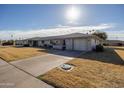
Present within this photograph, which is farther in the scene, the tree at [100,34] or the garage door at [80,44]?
the tree at [100,34]

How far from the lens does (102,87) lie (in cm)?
388

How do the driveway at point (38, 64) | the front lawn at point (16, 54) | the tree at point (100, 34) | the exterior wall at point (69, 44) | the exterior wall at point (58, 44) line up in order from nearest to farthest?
the driveway at point (38, 64), the front lawn at point (16, 54), the exterior wall at point (69, 44), the exterior wall at point (58, 44), the tree at point (100, 34)

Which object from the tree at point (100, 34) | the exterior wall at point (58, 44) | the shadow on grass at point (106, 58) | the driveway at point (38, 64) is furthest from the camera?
the tree at point (100, 34)

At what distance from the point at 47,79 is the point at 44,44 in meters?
22.5

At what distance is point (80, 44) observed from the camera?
52.7 ft

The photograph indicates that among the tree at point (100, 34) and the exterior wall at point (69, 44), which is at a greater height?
the tree at point (100, 34)

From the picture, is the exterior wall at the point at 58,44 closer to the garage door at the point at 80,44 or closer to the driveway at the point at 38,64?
the garage door at the point at 80,44

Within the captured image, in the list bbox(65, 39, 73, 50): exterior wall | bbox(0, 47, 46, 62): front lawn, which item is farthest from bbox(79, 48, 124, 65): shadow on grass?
bbox(65, 39, 73, 50): exterior wall

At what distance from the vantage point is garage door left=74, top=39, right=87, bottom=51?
51.1ft

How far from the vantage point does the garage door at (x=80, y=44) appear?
15.6 m

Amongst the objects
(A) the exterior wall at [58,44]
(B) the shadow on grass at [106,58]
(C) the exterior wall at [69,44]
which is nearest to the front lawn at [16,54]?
(C) the exterior wall at [69,44]

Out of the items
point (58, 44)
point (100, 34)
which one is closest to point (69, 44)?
point (58, 44)
